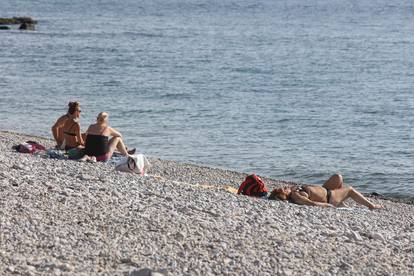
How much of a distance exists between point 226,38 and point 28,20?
14.3 meters

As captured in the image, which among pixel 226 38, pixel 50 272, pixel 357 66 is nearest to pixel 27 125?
pixel 50 272

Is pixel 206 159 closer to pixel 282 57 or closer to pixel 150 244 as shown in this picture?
pixel 150 244

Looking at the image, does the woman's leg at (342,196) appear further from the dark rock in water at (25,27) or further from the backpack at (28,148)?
the dark rock in water at (25,27)

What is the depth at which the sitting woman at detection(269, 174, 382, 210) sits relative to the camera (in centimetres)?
1367

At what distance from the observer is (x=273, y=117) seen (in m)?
30.5

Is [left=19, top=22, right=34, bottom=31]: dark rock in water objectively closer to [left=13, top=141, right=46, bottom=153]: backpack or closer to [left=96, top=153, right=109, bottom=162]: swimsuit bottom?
[left=13, top=141, right=46, bottom=153]: backpack

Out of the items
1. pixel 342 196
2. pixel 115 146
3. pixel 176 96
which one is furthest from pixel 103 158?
pixel 176 96

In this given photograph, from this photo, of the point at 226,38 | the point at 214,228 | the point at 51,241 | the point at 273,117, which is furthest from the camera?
the point at 226,38

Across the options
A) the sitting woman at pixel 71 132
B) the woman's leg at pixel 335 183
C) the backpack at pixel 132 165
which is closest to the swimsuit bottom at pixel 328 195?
the woman's leg at pixel 335 183

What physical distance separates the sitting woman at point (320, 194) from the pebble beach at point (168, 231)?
0.36m

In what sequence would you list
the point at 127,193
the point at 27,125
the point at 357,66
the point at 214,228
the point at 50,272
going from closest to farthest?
the point at 50,272 < the point at 214,228 < the point at 127,193 < the point at 27,125 < the point at 357,66

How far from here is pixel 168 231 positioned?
33.4 ft

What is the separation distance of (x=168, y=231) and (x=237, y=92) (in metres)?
26.8

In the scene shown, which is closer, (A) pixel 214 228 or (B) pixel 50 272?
(B) pixel 50 272
